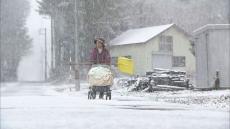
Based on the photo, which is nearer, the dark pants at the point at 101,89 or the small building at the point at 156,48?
the dark pants at the point at 101,89

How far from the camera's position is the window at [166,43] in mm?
48125

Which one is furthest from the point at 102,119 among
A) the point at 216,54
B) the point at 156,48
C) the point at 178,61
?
the point at 178,61

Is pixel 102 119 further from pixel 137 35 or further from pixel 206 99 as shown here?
pixel 137 35

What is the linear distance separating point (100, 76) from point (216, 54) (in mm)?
10545

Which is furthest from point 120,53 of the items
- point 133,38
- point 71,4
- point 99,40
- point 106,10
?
point 99,40

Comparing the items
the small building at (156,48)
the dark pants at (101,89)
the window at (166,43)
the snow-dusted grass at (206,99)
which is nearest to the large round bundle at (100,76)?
the dark pants at (101,89)

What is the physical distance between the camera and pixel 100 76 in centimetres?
1354

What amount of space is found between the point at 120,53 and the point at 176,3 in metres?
19.9

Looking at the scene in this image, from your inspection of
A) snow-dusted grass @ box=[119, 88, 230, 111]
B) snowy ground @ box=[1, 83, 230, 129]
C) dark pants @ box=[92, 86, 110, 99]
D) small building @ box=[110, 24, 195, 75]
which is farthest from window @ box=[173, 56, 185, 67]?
snowy ground @ box=[1, 83, 230, 129]

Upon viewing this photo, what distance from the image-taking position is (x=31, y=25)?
78.4 metres

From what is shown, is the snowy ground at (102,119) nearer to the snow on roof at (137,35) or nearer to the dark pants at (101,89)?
the dark pants at (101,89)

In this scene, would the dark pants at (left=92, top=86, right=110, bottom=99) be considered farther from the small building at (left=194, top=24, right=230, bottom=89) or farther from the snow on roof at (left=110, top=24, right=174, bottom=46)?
the snow on roof at (left=110, top=24, right=174, bottom=46)

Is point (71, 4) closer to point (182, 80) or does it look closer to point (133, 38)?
point (182, 80)

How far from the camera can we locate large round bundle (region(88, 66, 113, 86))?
1344cm
